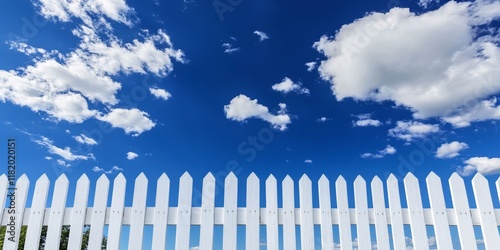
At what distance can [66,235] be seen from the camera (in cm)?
535

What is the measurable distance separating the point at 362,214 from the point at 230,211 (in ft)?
5.23

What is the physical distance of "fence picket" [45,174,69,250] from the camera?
437 centimetres

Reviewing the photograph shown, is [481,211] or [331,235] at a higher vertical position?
[481,211]

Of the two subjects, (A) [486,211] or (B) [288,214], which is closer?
(B) [288,214]

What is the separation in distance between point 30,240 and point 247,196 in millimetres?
2570

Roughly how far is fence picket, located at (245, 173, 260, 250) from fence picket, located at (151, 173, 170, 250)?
37.7 inches

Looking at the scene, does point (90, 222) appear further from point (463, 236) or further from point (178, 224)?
point (463, 236)

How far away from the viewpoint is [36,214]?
4.42 meters

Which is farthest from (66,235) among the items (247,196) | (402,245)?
(402,245)

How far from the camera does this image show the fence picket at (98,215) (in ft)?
14.4

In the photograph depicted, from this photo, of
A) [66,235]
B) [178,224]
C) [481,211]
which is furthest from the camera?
[66,235]

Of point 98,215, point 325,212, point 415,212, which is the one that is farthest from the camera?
point 415,212

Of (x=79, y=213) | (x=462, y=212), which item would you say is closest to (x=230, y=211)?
(x=79, y=213)

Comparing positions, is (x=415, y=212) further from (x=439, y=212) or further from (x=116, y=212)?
(x=116, y=212)
